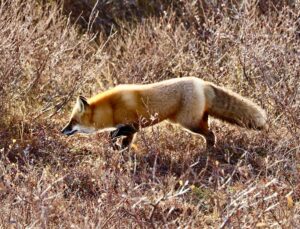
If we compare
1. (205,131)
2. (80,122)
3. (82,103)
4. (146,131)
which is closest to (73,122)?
(80,122)

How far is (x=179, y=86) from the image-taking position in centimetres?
776

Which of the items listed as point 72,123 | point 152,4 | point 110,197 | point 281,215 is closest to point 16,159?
point 72,123

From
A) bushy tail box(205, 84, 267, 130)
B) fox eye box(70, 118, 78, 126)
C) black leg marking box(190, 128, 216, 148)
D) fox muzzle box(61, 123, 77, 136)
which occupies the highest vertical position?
bushy tail box(205, 84, 267, 130)

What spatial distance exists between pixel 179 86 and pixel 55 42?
1623 millimetres

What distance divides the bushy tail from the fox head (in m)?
1.17

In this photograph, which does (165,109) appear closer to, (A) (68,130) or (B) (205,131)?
(B) (205,131)

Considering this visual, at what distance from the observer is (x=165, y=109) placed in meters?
7.79

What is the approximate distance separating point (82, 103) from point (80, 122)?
0.21 m

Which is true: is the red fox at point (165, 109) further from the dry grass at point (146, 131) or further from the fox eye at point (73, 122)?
the dry grass at point (146, 131)

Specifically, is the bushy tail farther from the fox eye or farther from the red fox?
the fox eye

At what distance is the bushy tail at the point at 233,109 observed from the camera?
25.2ft

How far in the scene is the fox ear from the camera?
773 centimetres

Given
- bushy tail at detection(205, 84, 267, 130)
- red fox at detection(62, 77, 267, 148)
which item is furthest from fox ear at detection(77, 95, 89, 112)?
bushy tail at detection(205, 84, 267, 130)

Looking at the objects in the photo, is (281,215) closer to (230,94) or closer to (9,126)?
(230,94)
